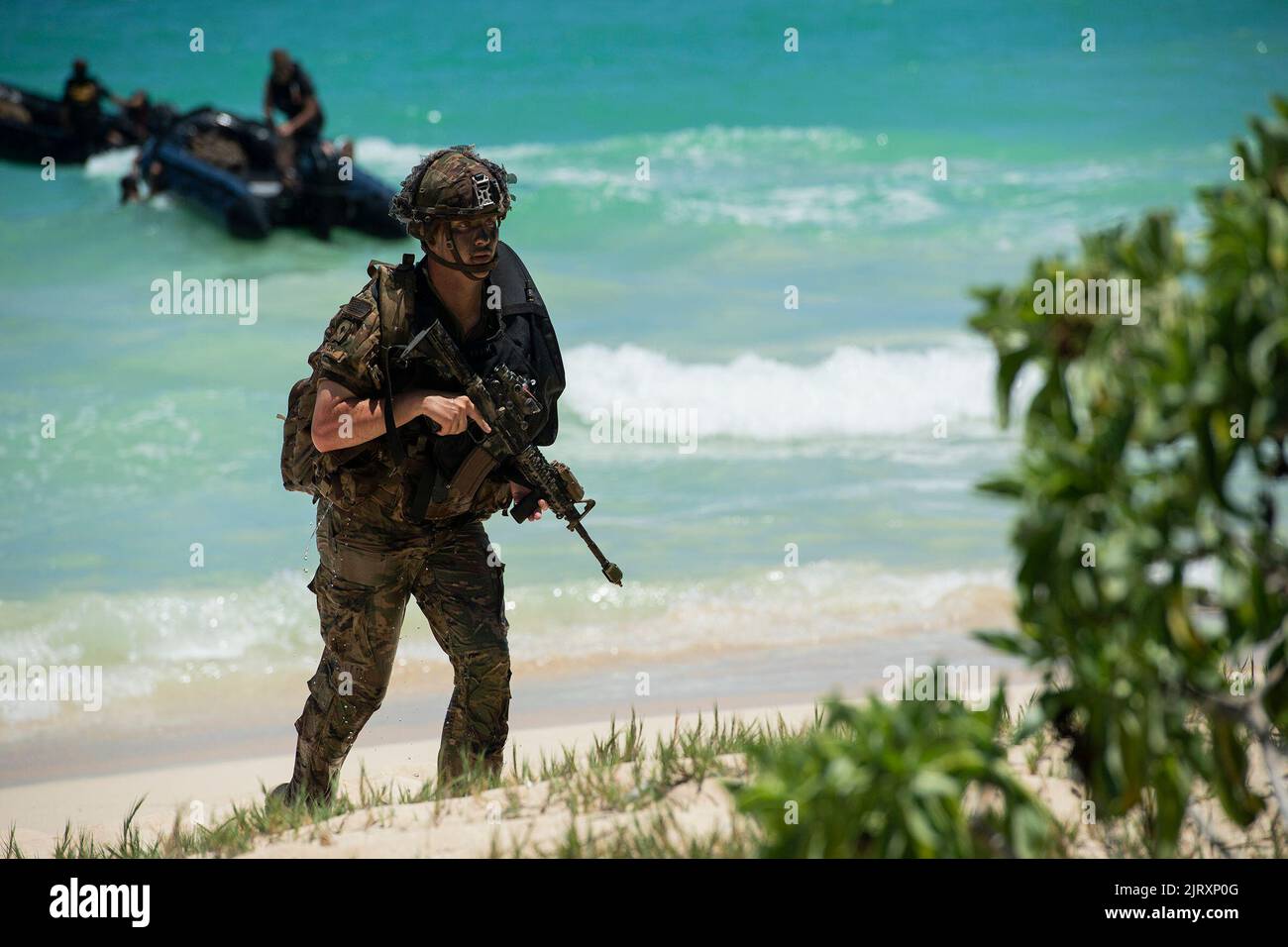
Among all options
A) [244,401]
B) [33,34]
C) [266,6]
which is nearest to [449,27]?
[266,6]

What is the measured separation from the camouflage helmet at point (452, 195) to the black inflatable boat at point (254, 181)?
1190 centimetres

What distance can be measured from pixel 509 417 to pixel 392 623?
2.64 feet

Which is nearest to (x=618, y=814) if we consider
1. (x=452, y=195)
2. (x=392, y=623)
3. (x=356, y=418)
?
(x=392, y=623)

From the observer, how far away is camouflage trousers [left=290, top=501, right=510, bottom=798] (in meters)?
4.68

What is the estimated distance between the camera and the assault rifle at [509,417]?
4.36m

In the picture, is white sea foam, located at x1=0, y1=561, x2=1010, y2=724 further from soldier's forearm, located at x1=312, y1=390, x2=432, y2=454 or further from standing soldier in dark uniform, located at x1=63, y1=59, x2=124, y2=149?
standing soldier in dark uniform, located at x1=63, y1=59, x2=124, y2=149

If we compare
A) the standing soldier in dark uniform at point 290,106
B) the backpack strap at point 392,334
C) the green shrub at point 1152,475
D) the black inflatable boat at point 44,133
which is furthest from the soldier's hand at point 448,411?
the black inflatable boat at point 44,133

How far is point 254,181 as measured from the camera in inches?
664

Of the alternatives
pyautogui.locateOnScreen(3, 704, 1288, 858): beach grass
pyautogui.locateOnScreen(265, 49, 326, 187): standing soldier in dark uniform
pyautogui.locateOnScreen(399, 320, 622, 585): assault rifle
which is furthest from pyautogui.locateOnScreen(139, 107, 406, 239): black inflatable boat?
pyautogui.locateOnScreen(3, 704, 1288, 858): beach grass

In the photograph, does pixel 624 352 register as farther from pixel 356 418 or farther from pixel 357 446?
pixel 356 418

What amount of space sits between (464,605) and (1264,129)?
110 inches

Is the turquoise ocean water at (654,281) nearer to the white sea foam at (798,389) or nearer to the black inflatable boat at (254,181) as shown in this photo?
the white sea foam at (798,389)
